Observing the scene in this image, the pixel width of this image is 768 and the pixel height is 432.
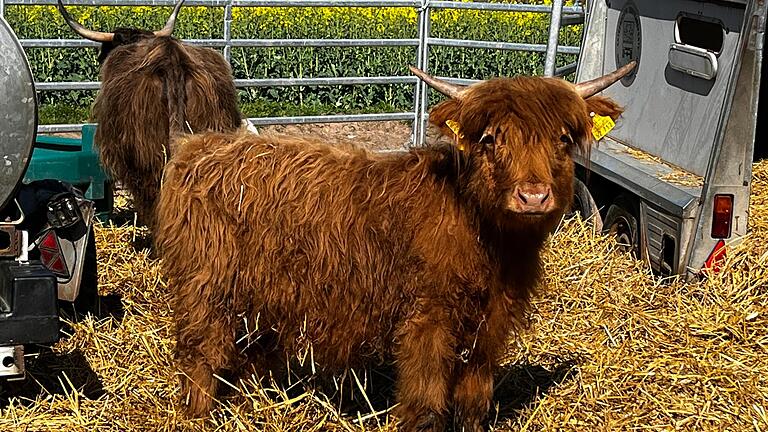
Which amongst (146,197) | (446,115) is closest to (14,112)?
(446,115)

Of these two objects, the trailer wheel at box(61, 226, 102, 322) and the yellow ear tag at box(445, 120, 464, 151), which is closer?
the yellow ear tag at box(445, 120, 464, 151)

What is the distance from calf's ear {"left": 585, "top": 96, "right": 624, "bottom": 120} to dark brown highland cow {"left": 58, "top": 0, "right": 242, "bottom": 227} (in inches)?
117

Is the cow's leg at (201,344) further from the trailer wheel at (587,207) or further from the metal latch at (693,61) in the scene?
the trailer wheel at (587,207)

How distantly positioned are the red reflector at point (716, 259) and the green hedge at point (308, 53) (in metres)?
8.84

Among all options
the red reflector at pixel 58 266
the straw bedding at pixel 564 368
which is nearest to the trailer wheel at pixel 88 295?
the straw bedding at pixel 564 368

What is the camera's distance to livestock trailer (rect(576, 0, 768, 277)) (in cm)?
564

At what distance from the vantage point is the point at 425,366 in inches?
163

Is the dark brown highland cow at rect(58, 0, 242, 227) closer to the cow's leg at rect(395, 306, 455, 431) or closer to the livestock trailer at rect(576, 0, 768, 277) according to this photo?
the livestock trailer at rect(576, 0, 768, 277)

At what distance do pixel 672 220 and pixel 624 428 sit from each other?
168 centimetres

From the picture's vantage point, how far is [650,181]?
6250mm

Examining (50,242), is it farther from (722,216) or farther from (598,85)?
(722,216)

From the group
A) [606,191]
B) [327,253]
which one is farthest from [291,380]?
[606,191]

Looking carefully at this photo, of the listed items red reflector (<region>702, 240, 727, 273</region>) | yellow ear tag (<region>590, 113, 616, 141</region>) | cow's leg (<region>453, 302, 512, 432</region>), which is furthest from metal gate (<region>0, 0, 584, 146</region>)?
cow's leg (<region>453, 302, 512, 432</region>)

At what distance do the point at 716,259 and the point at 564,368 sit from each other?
126cm
